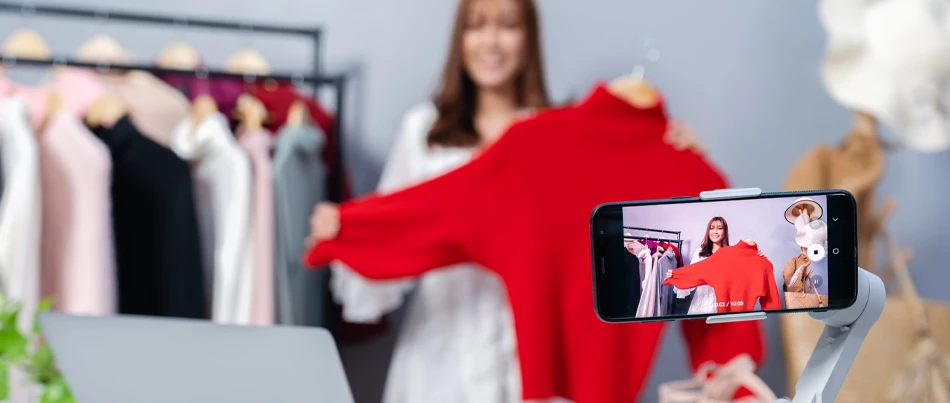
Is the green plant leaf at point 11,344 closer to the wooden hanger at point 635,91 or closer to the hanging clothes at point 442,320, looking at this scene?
the hanging clothes at point 442,320

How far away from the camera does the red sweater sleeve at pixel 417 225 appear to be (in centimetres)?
152

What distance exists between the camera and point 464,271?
1.68 m

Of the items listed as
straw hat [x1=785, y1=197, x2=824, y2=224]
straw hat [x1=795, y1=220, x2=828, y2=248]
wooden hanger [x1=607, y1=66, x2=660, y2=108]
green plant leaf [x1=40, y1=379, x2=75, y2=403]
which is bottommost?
green plant leaf [x1=40, y1=379, x2=75, y2=403]

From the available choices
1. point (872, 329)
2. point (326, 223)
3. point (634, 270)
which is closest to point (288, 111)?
point (326, 223)

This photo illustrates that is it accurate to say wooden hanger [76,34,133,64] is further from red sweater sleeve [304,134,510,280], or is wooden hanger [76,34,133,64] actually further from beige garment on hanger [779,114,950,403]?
beige garment on hanger [779,114,950,403]

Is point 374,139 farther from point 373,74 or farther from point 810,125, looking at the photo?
point 810,125

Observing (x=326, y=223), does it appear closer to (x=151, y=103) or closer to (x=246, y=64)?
(x=151, y=103)

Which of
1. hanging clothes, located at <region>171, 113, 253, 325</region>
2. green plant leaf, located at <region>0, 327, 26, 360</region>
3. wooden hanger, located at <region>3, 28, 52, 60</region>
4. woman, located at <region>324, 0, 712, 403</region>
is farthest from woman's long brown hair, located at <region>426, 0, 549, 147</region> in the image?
green plant leaf, located at <region>0, 327, 26, 360</region>

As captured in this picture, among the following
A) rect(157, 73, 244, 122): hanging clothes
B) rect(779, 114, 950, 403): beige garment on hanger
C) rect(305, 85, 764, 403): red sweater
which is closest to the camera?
rect(305, 85, 764, 403): red sweater

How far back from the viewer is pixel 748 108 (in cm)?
189

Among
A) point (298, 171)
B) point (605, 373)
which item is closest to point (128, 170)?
point (298, 171)

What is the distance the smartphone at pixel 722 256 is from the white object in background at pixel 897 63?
3.88ft

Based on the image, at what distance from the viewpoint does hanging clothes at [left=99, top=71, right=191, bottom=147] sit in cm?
170

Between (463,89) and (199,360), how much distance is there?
1286mm
